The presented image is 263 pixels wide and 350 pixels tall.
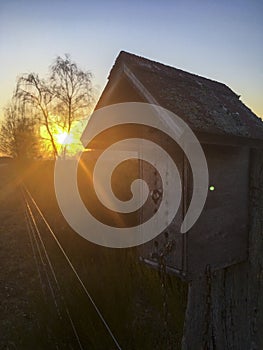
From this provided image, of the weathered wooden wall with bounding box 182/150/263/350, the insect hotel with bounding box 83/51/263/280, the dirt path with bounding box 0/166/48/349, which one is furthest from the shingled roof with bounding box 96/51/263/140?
the dirt path with bounding box 0/166/48/349

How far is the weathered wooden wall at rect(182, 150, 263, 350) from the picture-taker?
1.72 metres

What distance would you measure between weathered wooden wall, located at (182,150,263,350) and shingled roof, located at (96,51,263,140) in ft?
0.99

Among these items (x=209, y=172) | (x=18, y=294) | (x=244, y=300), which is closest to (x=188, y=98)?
(x=209, y=172)

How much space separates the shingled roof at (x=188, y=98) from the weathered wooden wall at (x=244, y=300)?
301 mm

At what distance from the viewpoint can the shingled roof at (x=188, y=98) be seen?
1.60m

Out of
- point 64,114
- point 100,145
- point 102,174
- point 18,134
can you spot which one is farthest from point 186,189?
point 18,134

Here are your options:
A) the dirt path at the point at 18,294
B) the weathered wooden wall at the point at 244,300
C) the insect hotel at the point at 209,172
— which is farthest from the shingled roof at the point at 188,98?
the dirt path at the point at 18,294

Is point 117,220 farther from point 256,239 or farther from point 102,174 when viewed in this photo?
point 256,239

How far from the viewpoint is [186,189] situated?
1.65 m

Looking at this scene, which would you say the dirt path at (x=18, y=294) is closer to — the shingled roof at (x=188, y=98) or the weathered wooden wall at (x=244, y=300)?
the weathered wooden wall at (x=244, y=300)

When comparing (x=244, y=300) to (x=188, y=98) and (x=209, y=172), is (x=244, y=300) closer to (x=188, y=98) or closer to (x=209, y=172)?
(x=209, y=172)

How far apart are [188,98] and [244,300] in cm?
134

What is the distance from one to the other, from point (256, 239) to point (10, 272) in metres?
6.19

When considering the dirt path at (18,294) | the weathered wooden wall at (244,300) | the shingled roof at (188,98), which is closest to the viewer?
the shingled roof at (188,98)
